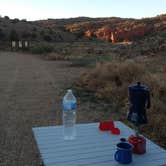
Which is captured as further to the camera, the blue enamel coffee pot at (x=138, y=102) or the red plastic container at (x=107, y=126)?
the red plastic container at (x=107, y=126)

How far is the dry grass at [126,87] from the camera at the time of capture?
A: 15.7 ft

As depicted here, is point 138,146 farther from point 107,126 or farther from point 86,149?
point 107,126

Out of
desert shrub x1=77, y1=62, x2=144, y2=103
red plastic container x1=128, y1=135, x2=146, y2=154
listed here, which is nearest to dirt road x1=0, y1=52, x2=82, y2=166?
desert shrub x1=77, y1=62, x2=144, y2=103

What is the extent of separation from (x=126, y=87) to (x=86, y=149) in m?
4.89

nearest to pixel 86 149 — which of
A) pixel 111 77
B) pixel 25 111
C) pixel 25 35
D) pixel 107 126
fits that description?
pixel 107 126

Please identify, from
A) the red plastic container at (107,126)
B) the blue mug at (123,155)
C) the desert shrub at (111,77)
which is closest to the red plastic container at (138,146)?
the blue mug at (123,155)

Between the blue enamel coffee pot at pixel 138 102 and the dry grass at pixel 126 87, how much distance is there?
1952 mm

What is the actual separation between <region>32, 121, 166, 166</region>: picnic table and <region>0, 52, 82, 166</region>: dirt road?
1115 mm

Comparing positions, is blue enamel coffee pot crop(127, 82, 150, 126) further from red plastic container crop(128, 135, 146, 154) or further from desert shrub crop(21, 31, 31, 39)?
desert shrub crop(21, 31, 31, 39)

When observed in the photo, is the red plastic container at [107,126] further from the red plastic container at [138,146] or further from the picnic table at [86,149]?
the red plastic container at [138,146]

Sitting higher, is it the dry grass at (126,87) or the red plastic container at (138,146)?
the red plastic container at (138,146)

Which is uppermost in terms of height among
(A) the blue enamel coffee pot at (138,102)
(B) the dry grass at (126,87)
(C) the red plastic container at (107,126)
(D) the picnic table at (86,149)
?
(A) the blue enamel coffee pot at (138,102)

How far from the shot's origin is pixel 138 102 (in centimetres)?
246

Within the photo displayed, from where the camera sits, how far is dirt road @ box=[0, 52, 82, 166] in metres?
3.96
